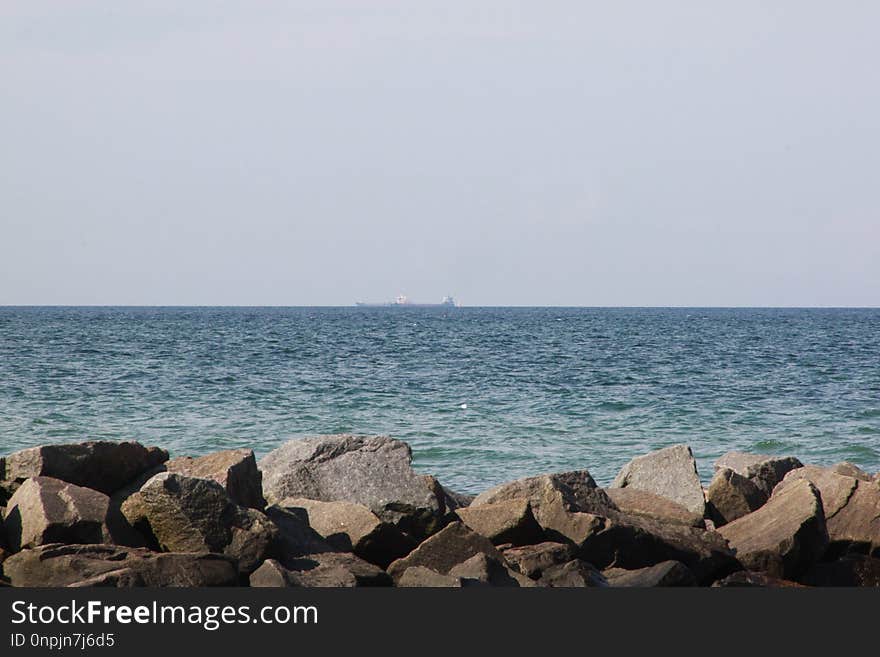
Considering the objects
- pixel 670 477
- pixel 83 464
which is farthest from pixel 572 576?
pixel 83 464

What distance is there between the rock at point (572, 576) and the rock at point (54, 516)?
3.46m

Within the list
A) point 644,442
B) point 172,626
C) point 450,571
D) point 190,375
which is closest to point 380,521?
point 450,571

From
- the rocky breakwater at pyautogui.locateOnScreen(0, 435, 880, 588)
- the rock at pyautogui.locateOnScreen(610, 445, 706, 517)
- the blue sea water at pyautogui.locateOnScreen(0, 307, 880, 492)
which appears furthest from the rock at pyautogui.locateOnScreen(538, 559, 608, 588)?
the blue sea water at pyautogui.locateOnScreen(0, 307, 880, 492)

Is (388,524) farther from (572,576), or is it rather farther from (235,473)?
(572,576)

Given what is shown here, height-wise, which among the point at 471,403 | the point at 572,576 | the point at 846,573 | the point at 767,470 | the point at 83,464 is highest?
the point at 83,464

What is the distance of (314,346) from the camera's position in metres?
56.3

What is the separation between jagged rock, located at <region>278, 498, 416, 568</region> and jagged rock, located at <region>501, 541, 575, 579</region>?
3.05ft

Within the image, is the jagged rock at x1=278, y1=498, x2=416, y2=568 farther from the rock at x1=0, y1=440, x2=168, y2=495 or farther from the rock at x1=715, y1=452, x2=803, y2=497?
the rock at x1=715, y1=452, x2=803, y2=497

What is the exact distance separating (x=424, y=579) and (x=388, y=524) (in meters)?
1.45

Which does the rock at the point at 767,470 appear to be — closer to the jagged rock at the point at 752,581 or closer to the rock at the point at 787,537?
the rock at the point at 787,537

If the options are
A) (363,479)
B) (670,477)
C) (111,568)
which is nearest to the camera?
(111,568)

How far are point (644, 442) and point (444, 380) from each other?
13640mm

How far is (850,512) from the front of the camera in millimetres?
10516

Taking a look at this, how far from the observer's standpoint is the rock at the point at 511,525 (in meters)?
9.43
